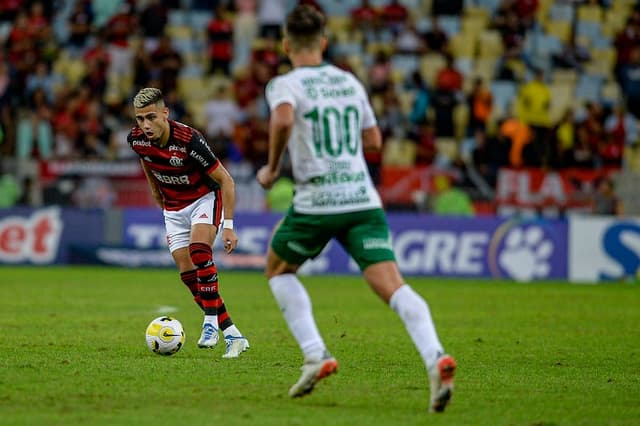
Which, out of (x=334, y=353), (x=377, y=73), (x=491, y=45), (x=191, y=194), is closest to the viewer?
(x=334, y=353)

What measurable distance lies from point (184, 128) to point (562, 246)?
522 inches

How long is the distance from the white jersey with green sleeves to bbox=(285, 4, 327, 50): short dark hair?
0.55 ft

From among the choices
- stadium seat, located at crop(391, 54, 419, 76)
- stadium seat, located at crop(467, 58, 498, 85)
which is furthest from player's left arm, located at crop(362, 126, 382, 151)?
stadium seat, located at crop(467, 58, 498, 85)

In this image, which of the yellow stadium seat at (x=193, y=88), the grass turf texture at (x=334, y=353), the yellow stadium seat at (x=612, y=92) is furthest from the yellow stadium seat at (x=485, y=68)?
the grass turf texture at (x=334, y=353)

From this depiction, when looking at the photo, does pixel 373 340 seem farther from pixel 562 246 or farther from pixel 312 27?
pixel 562 246

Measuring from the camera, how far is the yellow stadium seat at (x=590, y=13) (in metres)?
29.7

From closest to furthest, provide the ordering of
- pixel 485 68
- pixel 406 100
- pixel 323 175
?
pixel 323 175 < pixel 406 100 < pixel 485 68

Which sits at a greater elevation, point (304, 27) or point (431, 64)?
point (304, 27)

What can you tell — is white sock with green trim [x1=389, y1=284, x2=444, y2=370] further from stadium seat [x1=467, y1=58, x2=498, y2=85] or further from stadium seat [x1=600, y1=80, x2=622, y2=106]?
stadium seat [x1=600, y1=80, x2=622, y2=106]

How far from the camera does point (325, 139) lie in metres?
7.36

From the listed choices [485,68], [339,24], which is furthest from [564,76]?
[339,24]

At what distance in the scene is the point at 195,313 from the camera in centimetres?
1500

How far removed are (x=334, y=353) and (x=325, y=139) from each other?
3.80 m

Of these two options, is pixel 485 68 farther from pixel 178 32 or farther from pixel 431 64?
pixel 178 32
